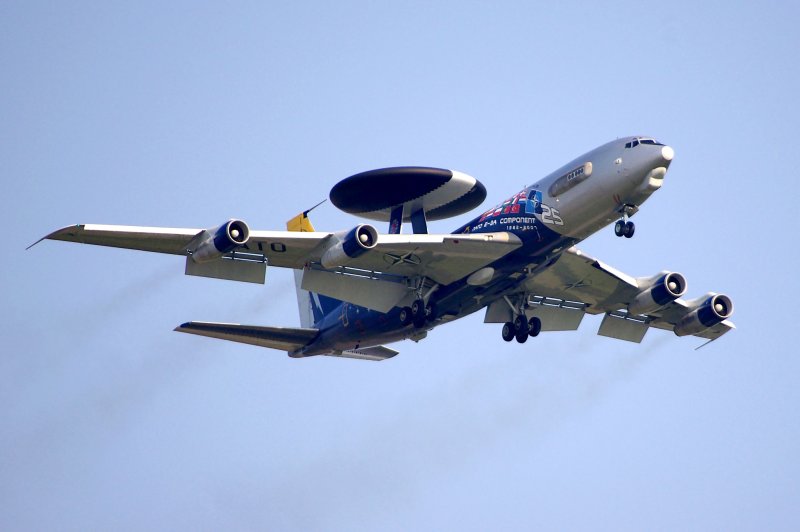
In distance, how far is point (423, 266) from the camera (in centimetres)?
5947

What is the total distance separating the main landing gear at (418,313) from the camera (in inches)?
2378

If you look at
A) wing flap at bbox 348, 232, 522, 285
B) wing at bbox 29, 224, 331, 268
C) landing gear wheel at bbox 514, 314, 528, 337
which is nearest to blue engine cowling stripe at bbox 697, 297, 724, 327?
landing gear wheel at bbox 514, 314, 528, 337

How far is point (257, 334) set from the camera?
63250mm

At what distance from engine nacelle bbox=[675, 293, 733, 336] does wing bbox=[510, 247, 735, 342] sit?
0.89ft

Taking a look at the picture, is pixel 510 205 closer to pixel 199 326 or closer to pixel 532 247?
pixel 532 247

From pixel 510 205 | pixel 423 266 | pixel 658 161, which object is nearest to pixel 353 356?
pixel 423 266

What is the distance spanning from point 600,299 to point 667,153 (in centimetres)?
1329

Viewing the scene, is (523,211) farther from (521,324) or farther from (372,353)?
(372,353)

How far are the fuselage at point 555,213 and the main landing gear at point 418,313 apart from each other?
377mm

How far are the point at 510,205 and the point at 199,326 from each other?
16238 millimetres

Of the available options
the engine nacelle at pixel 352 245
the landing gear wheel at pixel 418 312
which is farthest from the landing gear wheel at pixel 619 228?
the engine nacelle at pixel 352 245

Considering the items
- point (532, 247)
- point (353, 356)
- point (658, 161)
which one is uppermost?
point (658, 161)

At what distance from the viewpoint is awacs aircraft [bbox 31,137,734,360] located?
180 feet

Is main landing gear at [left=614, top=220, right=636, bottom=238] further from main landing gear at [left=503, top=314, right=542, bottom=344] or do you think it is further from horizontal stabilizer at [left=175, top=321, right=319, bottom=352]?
horizontal stabilizer at [left=175, top=321, right=319, bottom=352]
